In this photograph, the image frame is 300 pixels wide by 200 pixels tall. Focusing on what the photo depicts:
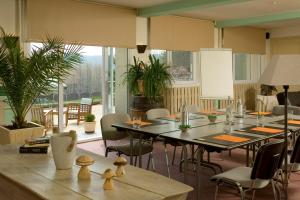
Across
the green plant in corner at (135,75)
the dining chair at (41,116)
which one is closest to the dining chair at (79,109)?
the dining chair at (41,116)

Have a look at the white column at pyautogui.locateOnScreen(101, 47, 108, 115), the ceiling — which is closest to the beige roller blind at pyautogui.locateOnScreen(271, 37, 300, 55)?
the ceiling

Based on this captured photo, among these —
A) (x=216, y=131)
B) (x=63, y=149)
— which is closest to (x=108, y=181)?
(x=63, y=149)

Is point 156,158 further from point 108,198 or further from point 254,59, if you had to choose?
point 254,59

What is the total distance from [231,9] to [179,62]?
5.98 ft

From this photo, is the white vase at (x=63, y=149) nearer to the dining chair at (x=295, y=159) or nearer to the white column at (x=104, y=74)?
the dining chair at (x=295, y=159)

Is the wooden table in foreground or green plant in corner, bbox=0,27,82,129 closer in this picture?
the wooden table in foreground

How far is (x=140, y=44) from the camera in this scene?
6996 millimetres

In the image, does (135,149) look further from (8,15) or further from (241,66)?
(241,66)

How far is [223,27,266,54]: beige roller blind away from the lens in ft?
29.2

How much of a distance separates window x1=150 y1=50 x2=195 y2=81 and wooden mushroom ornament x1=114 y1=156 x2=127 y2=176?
19.0ft

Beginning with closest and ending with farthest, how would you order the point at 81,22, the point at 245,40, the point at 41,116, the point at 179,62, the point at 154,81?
1. the point at 81,22
2. the point at 41,116
3. the point at 154,81
4. the point at 179,62
5. the point at 245,40

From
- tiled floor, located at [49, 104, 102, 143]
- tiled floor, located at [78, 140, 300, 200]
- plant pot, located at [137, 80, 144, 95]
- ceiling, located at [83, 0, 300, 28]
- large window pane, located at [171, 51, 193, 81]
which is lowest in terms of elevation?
tiled floor, located at [78, 140, 300, 200]

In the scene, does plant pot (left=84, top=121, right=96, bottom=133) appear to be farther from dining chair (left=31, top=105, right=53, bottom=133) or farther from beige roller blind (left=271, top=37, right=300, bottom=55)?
beige roller blind (left=271, top=37, right=300, bottom=55)

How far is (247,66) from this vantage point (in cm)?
1019
